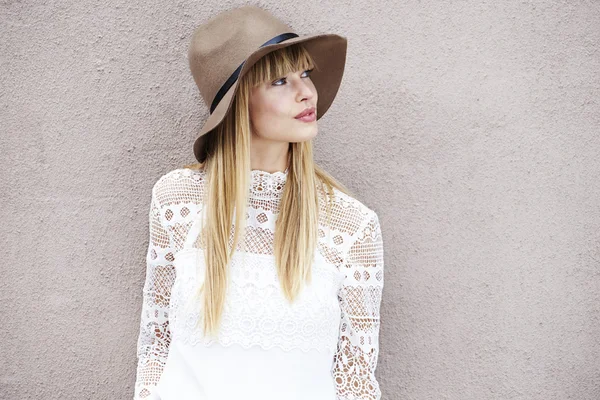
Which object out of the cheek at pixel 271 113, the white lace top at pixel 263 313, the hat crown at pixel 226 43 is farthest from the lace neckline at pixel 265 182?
the hat crown at pixel 226 43

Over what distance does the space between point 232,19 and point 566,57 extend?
1119 mm

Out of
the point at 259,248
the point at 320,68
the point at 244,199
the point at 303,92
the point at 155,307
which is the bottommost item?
the point at 155,307

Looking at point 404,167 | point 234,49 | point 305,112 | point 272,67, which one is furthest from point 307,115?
point 404,167

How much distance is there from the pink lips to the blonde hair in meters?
0.12

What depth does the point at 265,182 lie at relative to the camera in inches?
66.7

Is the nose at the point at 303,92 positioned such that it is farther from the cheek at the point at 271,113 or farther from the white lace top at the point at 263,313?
the white lace top at the point at 263,313

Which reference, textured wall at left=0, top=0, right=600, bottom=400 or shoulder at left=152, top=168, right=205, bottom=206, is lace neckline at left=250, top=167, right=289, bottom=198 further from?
textured wall at left=0, top=0, right=600, bottom=400

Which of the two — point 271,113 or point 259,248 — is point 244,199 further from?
point 271,113

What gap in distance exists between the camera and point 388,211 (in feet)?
6.47

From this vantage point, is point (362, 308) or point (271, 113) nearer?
point (271, 113)

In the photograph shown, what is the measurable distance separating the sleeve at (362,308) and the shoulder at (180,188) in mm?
505

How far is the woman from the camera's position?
5.07ft

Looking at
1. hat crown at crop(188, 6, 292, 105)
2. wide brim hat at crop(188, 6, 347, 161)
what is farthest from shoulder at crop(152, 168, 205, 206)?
hat crown at crop(188, 6, 292, 105)

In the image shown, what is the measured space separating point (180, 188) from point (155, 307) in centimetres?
39
